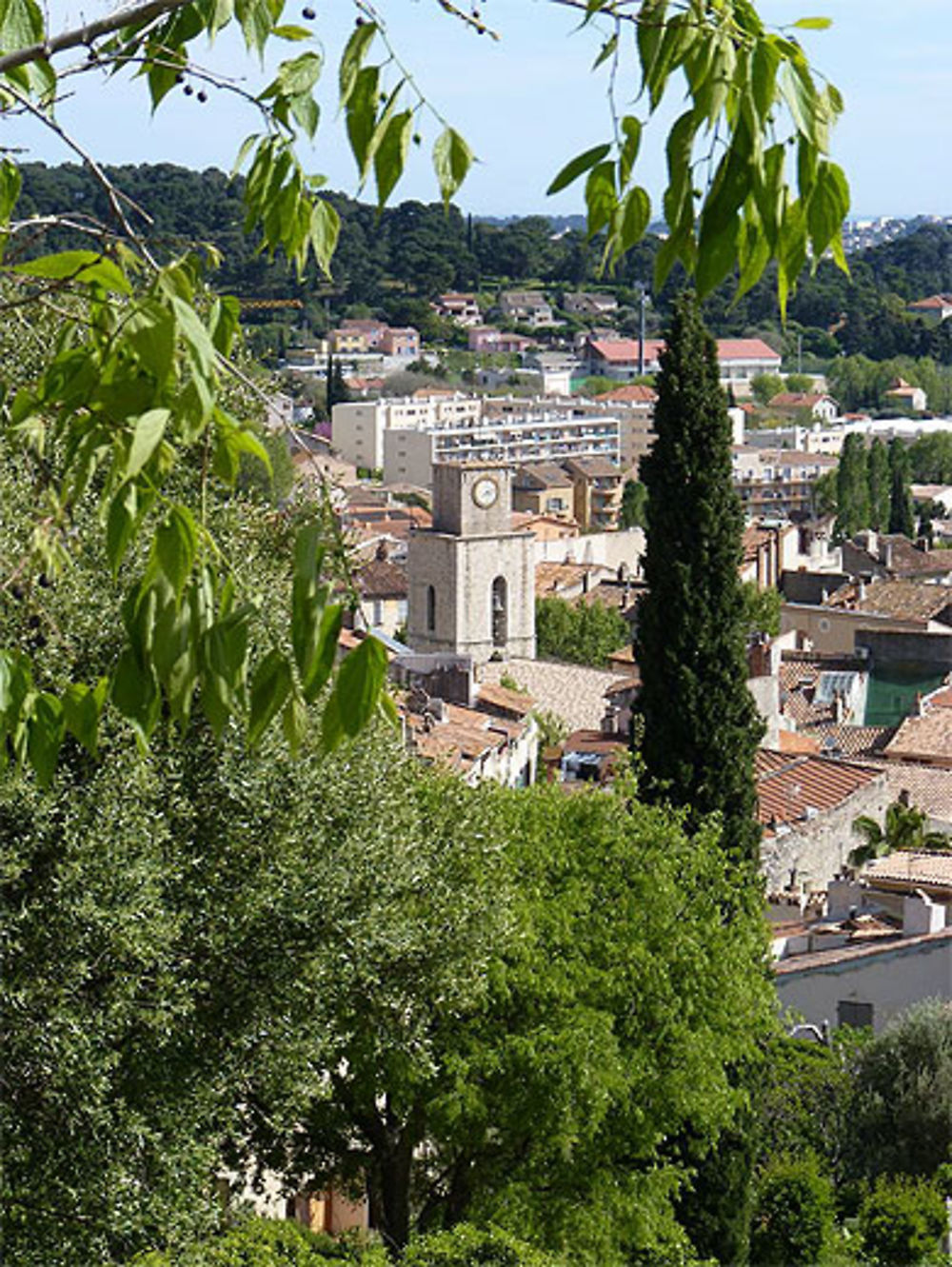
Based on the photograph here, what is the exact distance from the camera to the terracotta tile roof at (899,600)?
38562mm

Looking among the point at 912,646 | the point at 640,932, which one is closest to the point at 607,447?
the point at 912,646

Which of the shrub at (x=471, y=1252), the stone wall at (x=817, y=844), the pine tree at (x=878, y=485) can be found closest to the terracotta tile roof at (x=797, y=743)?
the stone wall at (x=817, y=844)

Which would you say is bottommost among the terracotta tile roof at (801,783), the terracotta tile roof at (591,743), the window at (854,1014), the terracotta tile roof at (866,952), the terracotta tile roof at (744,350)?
the window at (854,1014)

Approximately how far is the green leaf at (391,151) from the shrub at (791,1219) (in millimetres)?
9602

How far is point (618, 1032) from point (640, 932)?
48cm

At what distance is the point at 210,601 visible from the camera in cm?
167

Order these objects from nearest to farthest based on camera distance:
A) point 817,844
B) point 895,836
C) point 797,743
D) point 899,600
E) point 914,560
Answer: point 817,844
point 895,836
point 797,743
point 899,600
point 914,560

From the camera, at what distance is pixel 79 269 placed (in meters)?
1.83

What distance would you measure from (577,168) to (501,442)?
66.2m

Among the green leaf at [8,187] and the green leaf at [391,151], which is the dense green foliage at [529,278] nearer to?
the green leaf at [8,187]

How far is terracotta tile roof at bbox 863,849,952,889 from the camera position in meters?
15.5

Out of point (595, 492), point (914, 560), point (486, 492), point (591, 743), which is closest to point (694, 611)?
point (591, 743)

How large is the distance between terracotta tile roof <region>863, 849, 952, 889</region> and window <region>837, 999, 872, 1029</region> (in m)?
2.27

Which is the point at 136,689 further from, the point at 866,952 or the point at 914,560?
the point at 914,560
